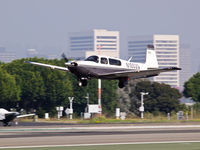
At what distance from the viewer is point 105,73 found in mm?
39344

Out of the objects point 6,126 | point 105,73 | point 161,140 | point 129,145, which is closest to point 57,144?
point 129,145

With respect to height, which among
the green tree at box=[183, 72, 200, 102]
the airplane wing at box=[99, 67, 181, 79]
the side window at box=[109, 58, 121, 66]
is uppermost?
the green tree at box=[183, 72, 200, 102]

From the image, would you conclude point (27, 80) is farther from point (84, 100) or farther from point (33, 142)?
point (33, 142)

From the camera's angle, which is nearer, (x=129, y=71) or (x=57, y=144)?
(x=57, y=144)

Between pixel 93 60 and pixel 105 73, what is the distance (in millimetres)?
1416

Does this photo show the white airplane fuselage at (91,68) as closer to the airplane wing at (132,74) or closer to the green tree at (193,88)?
the airplane wing at (132,74)

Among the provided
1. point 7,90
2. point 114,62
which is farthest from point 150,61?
point 7,90

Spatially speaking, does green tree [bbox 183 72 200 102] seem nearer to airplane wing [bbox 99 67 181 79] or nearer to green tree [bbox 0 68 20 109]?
green tree [bbox 0 68 20 109]

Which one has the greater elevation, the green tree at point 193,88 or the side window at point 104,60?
the green tree at point 193,88

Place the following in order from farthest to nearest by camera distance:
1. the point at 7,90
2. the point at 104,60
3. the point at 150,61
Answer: the point at 7,90
the point at 150,61
the point at 104,60

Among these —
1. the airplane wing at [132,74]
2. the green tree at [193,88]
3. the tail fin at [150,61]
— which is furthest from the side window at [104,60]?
the green tree at [193,88]

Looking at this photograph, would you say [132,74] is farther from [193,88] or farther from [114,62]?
[193,88]

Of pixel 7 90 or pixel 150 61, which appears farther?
pixel 7 90

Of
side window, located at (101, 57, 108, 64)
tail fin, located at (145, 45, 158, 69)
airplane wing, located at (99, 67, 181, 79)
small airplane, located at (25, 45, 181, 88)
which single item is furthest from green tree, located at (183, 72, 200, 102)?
side window, located at (101, 57, 108, 64)
